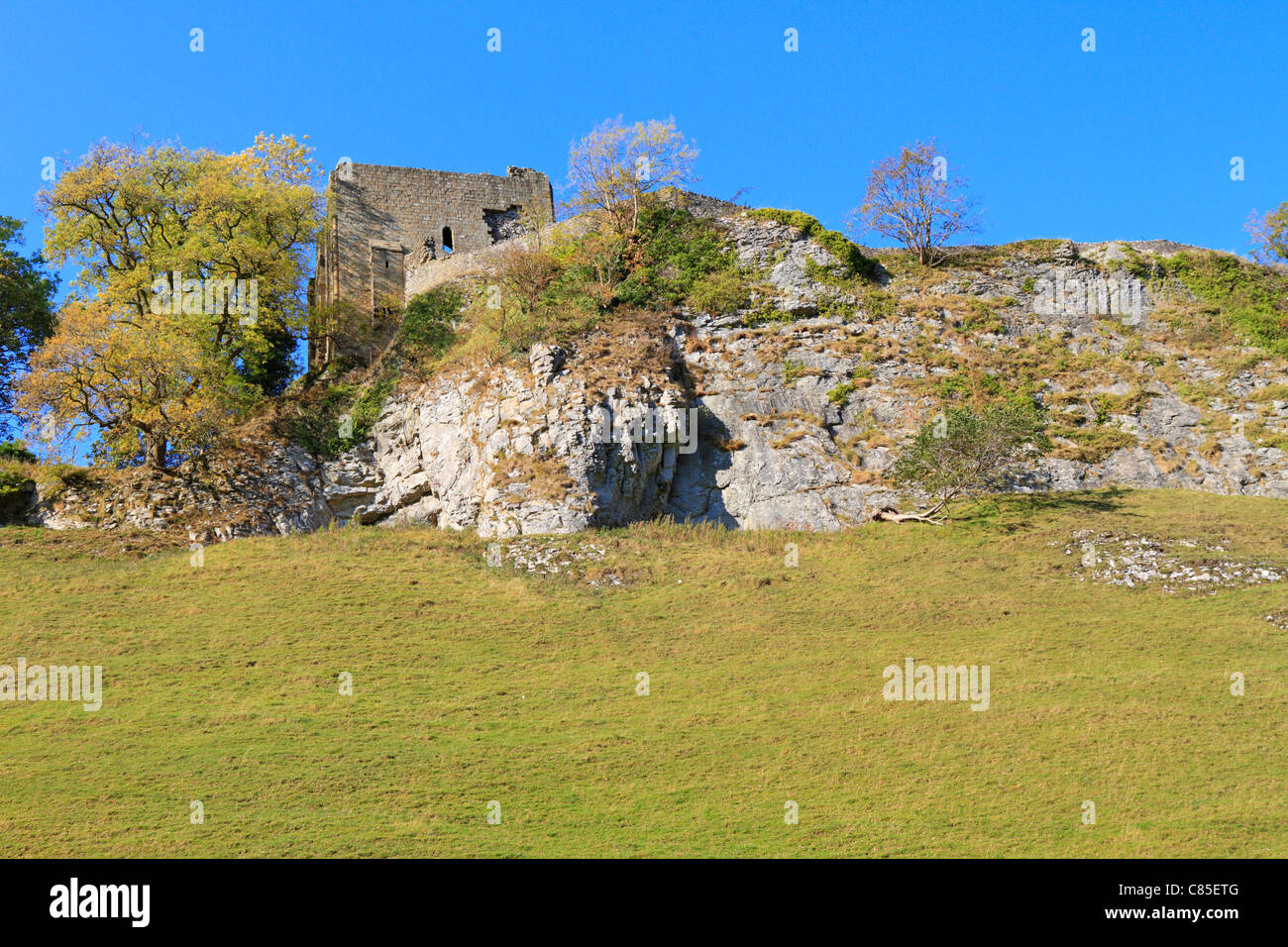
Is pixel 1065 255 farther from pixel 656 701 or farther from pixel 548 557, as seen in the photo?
pixel 656 701

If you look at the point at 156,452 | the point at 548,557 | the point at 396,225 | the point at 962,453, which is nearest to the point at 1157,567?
the point at 962,453

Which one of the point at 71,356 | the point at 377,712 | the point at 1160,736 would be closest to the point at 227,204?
the point at 71,356

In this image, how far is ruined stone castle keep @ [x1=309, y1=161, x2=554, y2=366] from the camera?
36.2 m

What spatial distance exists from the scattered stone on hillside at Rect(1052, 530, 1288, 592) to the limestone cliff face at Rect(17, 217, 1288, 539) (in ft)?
16.0

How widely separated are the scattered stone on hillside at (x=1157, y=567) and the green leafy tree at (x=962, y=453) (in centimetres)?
329

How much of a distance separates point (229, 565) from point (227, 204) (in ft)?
47.8

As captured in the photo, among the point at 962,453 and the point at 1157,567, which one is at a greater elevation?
the point at 962,453

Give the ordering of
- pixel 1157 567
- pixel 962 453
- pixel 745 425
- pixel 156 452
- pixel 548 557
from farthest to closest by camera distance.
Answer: pixel 745 425 → pixel 156 452 → pixel 962 453 → pixel 548 557 → pixel 1157 567

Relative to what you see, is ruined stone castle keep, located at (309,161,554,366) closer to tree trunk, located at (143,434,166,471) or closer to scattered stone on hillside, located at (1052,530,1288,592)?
tree trunk, located at (143,434,166,471)

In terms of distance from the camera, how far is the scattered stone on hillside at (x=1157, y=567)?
2191 centimetres

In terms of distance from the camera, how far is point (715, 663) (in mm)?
19188

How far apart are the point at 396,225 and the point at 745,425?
15915 mm

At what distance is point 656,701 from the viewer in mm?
17641

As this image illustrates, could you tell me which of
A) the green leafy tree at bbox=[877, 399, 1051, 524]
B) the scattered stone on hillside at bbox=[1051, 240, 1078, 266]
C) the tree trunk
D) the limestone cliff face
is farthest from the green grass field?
the scattered stone on hillside at bbox=[1051, 240, 1078, 266]
